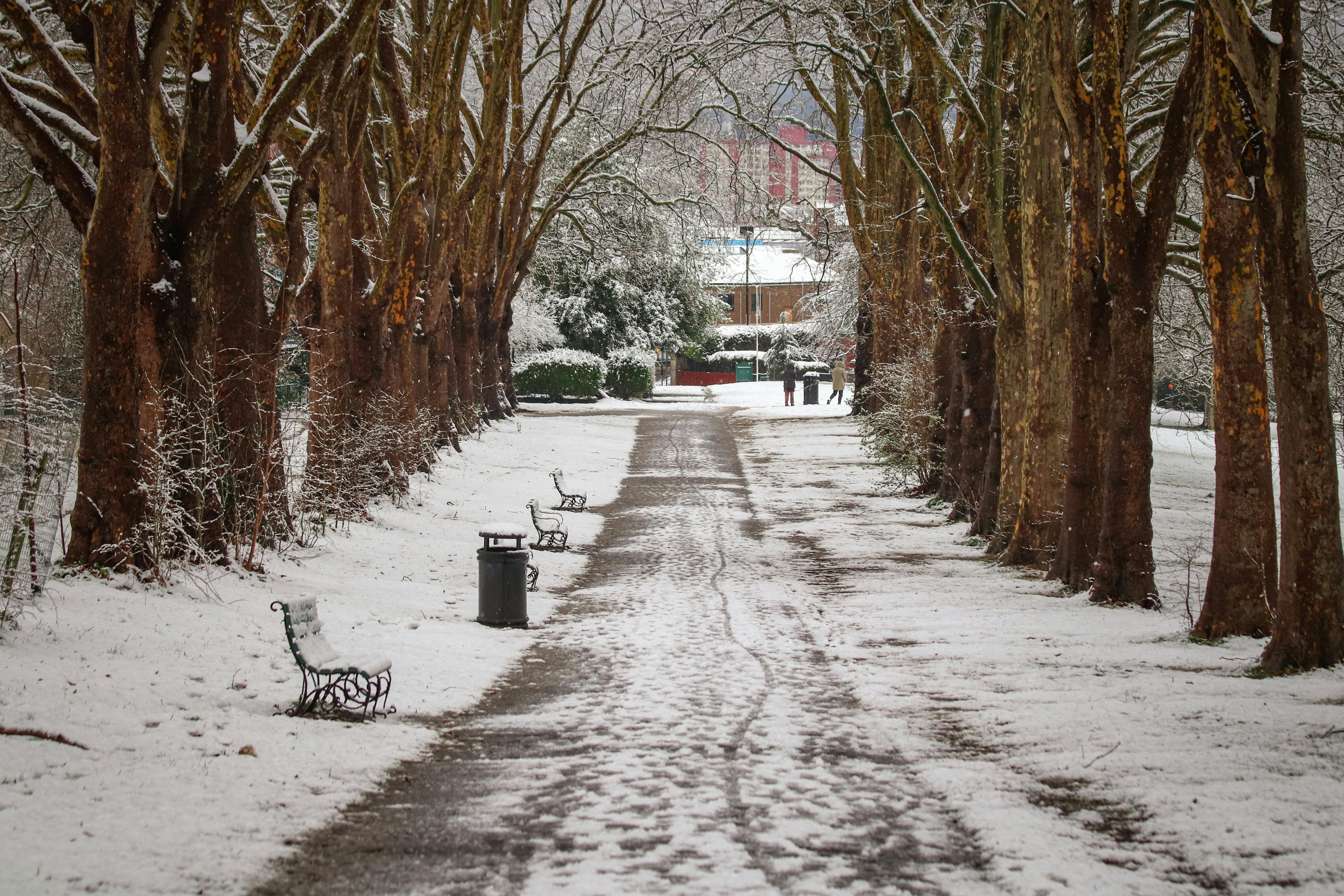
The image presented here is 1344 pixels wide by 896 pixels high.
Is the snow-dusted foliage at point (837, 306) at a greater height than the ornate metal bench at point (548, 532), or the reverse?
the snow-dusted foliage at point (837, 306)

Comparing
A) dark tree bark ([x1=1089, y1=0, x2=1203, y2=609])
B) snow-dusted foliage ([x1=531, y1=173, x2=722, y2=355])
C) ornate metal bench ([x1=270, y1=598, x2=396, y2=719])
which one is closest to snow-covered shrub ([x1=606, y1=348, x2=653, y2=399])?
snow-dusted foliage ([x1=531, y1=173, x2=722, y2=355])

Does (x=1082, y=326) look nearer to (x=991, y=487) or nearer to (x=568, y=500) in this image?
(x=991, y=487)

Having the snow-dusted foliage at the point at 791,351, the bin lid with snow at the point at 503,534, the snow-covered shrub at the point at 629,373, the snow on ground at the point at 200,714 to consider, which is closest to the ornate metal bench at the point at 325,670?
the snow on ground at the point at 200,714

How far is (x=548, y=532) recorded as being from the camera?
14289 mm

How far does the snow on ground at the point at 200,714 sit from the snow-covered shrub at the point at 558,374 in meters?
32.5

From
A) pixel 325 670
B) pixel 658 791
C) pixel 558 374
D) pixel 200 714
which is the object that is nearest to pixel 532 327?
pixel 558 374

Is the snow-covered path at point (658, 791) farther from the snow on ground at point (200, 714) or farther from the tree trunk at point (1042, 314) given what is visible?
the tree trunk at point (1042, 314)

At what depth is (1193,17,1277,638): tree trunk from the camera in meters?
8.02

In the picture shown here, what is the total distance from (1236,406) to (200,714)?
6.96 m

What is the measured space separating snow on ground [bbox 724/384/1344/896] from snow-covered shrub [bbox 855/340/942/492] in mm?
6116

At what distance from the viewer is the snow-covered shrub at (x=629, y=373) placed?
47.8 metres

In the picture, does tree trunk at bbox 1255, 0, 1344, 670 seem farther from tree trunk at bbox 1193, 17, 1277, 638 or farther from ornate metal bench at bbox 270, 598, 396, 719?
ornate metal bench at bbox 270, 598, 396, 719

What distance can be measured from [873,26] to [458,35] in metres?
5.98

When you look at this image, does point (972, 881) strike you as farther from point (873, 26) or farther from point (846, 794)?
point (873, 26)
